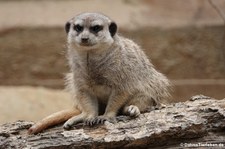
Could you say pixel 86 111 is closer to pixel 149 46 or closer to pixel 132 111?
pixel 132 111

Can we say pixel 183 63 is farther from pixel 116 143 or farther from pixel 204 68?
pixel 116 143

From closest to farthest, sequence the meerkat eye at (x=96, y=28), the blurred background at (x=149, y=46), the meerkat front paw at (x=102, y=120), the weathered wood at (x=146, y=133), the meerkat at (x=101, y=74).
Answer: the weathered wood at (x=146, y=133), the meerkat front paw at (x=102, y=120), the meerkat at (x=101, y=74), the meerkat eye at (x=96, y=28), the blurred background at (x=149, y=46)

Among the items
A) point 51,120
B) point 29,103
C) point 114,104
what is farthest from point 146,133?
point 29,103

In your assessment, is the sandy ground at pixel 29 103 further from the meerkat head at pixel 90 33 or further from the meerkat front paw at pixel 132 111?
the meerkat front paw at pixel 132 111

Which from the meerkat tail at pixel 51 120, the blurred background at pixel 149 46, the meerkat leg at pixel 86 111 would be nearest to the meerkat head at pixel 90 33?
the meerkat leg at pixel 86 111

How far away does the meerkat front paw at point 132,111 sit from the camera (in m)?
4.04

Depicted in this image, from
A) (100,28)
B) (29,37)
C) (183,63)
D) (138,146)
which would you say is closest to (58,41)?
(29,37)

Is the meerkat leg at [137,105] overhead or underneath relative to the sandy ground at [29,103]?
overhead

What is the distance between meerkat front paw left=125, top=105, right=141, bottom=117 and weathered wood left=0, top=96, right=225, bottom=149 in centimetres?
5

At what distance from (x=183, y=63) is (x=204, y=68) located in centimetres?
28

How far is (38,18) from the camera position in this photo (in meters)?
8.08

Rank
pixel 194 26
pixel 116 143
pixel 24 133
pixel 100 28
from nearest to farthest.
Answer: pixel 116 143
pixel 24 133
pixel 100 28
pixel 194 26

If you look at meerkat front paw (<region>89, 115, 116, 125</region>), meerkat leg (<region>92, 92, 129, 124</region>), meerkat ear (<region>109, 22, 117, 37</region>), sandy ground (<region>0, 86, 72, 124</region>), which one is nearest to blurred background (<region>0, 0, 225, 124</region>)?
sandy ground (<region>0, 86, 72, 124</region>)

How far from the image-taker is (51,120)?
4.11m
